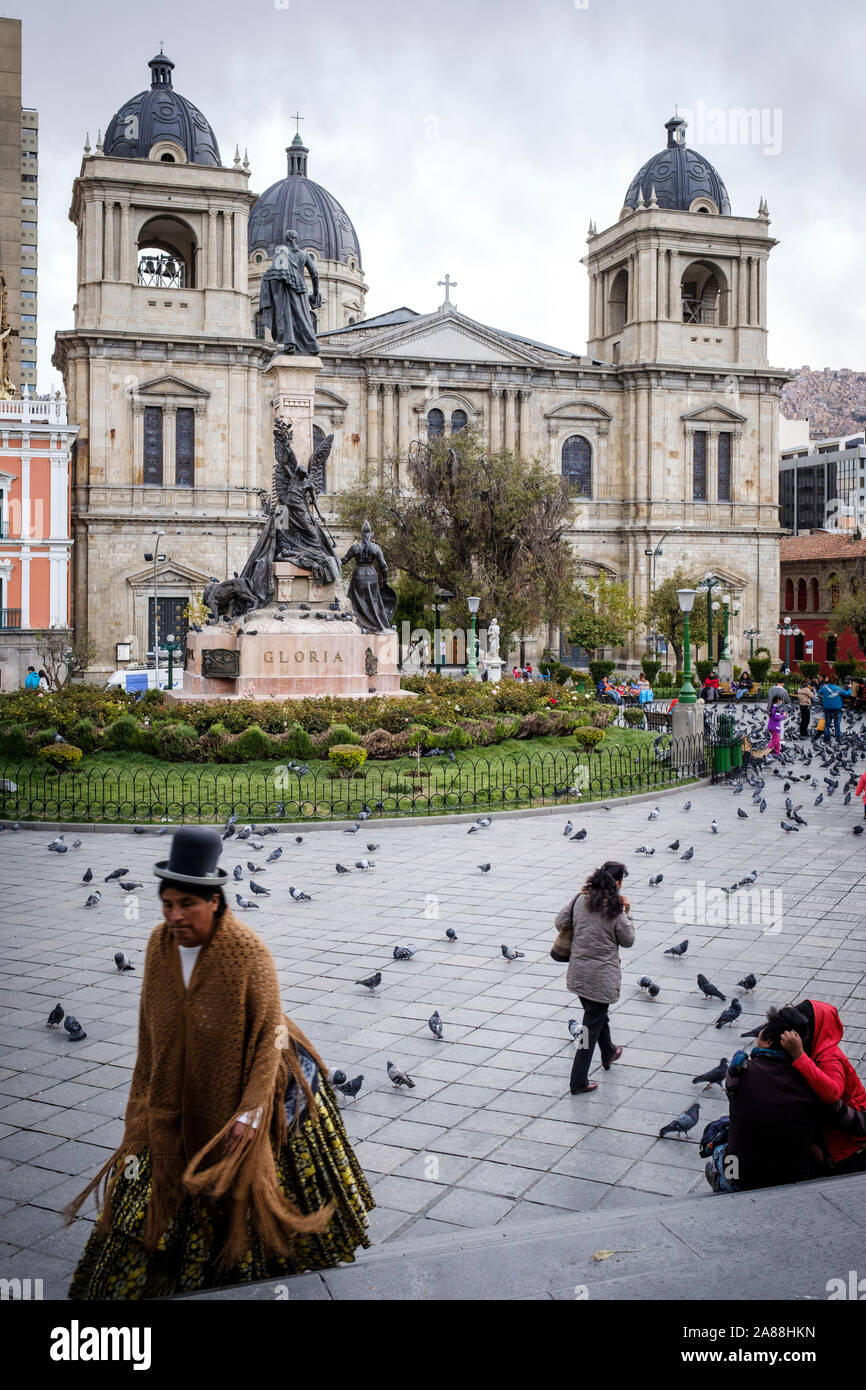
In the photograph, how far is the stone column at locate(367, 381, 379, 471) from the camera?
4969cm

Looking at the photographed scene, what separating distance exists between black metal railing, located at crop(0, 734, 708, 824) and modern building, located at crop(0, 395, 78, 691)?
2441 centimetres

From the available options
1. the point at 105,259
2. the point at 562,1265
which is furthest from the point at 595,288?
the point at 562,1265

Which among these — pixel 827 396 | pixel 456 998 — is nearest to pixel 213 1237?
pixel 456 998

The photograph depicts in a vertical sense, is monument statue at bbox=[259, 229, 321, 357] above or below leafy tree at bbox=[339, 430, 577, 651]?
above

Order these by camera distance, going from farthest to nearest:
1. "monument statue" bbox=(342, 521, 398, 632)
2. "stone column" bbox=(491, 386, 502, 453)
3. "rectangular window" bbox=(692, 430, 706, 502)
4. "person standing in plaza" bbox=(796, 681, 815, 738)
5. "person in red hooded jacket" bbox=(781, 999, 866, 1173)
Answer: "rectangular window" bbox=(692, 430, 706, 502) → "stone column" bbox=(491, 386, 502, 453) → "person standing in plaza" bbox=(796, 681, 815, 738) → "monument statue" bbox=(342, 521, 398, 632) → "person in red hooded jacket" bbox=(781, 999, 866, 1173)

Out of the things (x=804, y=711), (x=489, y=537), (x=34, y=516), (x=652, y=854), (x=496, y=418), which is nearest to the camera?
(x=652, y=854)

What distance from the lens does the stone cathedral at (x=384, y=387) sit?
44.8 meters

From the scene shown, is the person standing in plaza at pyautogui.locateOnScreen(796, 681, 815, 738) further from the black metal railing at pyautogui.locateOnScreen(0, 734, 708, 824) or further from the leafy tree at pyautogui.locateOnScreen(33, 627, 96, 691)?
the leafy tree at pyautogui.locateOnScreen(33, 627, 96, 691)

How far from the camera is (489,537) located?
37562mm

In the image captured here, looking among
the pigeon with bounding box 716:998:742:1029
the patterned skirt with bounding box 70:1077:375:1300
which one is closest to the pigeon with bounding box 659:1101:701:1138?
the pigeon with bounding box 716:998:742:1029

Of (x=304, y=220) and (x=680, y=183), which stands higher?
(x=304, y=220)

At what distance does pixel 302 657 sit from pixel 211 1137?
18.9m

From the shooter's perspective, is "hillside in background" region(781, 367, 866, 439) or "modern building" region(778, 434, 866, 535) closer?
"modern building" region(778, 434, 866, 535)

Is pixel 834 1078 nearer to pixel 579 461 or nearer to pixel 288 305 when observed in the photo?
pixel 288 305
